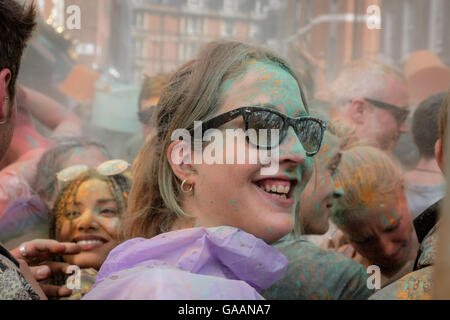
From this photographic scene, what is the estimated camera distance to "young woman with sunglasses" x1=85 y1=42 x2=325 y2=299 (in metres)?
1.60

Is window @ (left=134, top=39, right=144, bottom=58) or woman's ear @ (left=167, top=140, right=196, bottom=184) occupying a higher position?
window @ (left=134, top=39, right=144, bottom=58)

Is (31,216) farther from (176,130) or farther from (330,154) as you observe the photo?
(330,154)

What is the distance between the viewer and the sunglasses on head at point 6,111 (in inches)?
69.6

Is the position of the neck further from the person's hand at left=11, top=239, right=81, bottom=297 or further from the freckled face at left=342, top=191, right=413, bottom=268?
the person's hand at left=11, top=239, right=81, bottom=297

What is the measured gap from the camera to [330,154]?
2.48 metres

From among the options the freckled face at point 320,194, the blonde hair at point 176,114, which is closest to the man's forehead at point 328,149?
the freckled face at point 320,194

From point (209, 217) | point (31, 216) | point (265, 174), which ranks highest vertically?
point (265, 174)

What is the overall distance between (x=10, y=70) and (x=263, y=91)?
0.77 m

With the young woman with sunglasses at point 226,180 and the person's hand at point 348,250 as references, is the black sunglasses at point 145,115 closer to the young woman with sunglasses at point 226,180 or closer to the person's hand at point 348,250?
the young woman with sunglasses at point 226,180

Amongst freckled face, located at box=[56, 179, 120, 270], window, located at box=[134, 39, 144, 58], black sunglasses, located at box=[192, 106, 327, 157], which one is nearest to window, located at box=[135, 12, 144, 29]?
window, located at box=[134, 39, 144, 58]

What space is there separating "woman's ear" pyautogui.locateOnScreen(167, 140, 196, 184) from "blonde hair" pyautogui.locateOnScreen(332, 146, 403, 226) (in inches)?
38.0

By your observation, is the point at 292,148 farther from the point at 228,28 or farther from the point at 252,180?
the point at 228,28
